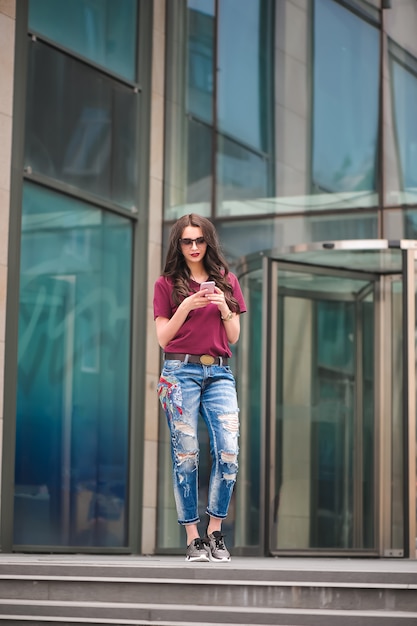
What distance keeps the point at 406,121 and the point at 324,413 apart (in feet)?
9.18

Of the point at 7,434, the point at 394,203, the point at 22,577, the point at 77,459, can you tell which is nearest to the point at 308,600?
the point at 22,577

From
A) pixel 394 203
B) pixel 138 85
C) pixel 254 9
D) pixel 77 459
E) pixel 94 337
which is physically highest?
pixel 254 9

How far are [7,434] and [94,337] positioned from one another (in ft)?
5.52

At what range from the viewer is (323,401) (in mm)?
11539

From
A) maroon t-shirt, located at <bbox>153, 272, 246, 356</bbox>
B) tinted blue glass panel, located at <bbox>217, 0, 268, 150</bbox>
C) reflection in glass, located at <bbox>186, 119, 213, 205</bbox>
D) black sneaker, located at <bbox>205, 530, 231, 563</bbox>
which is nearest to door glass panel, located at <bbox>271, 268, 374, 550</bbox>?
reflection in glass, located at <bbox>186, 119, 213, 205</bbox>

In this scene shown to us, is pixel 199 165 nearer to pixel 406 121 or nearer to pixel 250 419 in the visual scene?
pixel 406 121

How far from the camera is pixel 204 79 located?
40.9 ft

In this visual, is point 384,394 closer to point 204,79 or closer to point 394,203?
point 394,203

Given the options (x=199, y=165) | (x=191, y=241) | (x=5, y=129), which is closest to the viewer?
(x=191, y=241)

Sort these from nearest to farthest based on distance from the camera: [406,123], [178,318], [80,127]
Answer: [178,318], [80,127], [406,123]

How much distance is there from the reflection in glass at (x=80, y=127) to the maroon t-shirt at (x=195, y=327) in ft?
14.0

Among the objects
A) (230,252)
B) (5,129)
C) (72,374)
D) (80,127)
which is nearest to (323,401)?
(230,252)

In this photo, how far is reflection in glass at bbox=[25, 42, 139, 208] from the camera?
10.8 metres

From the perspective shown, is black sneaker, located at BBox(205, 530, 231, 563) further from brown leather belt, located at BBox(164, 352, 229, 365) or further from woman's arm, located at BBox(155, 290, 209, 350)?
woman's arm, located at BBox(155, 290, 209, 350)
